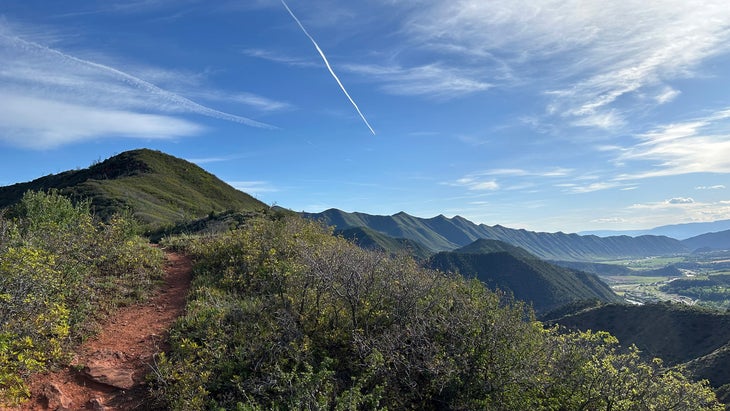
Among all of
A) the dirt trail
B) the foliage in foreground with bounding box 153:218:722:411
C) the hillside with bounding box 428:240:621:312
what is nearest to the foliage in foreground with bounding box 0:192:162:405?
the dirt trail

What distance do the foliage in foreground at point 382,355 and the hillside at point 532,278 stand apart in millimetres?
130248

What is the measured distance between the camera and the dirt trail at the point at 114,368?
6061 millimetres

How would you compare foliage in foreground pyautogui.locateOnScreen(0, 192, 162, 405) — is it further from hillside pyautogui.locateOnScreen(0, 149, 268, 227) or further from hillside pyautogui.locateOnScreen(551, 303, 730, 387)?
hillside pyautogui.locateOnScreen(551, 303, 730, 387)

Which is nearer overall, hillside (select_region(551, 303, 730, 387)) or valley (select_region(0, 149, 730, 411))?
valley (select_region(0, 149, 730, 411))

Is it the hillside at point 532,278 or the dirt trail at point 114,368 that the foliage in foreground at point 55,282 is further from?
the hillside at point 532,278

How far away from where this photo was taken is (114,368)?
275 inches

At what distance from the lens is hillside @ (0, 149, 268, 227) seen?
1864 inches

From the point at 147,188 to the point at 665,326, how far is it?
285 feet

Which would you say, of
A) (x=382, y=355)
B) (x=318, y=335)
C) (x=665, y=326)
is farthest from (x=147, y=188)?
(x=665, y=326)

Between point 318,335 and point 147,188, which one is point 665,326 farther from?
point 147,188

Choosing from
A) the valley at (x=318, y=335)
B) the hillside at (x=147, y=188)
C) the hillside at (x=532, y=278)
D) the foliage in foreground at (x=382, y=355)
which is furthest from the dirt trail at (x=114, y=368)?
the hillside at (x=532, y=278)

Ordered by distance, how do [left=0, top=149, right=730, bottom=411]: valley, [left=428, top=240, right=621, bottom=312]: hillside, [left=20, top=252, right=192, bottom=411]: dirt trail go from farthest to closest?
[left=428, top=240, right=621, bottom=312]: hillside < [left=0, top=149, right=730, bottom=411]: valley < [left=20, top=252, right=192, bottom=411]: dirt trail

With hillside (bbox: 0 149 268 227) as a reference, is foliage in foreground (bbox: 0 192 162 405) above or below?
below

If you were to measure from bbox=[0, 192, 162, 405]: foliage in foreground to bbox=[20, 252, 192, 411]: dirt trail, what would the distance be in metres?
Result: 0.29
